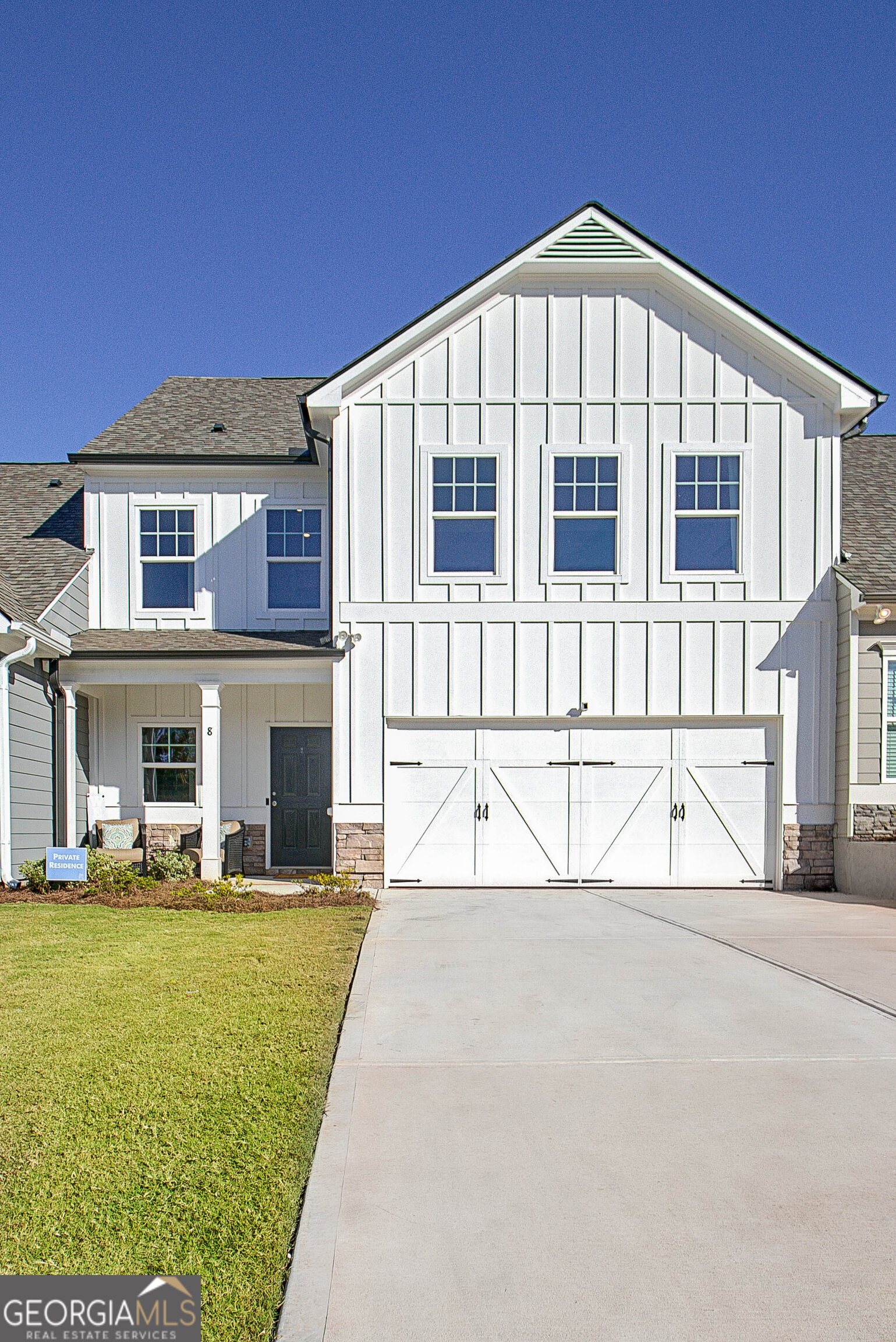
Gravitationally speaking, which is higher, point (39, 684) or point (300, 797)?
point (39, 684)

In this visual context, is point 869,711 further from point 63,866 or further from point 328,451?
point 63,866

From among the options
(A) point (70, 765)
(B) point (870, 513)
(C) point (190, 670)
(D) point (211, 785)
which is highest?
(B) point (870, 513)

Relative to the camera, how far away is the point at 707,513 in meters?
13.0

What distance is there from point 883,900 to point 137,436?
1261cm

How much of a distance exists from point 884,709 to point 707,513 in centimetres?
356

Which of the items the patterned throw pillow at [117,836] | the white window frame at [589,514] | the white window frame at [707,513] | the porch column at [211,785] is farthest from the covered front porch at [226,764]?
the white window frame at [707,513]

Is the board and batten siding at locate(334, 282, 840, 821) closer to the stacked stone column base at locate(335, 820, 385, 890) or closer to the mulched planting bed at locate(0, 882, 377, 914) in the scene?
the stacked stone column base at locate(335, 820, 385, 890)

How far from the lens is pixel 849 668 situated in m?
12.6

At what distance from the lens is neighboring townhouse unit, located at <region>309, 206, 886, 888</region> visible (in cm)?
1288

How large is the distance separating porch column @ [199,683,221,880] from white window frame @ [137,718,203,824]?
922mm

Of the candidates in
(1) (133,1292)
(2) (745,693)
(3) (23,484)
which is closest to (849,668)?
(2) (745,693)

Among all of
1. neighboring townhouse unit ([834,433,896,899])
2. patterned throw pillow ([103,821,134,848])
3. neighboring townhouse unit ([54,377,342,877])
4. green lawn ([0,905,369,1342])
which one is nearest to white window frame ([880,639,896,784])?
neighboring townhouse unit ([834,433,896,899])

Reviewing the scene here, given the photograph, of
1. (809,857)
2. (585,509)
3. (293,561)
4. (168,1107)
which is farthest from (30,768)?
(809,857)

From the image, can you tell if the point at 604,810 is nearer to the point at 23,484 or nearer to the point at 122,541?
the point at 122,541
